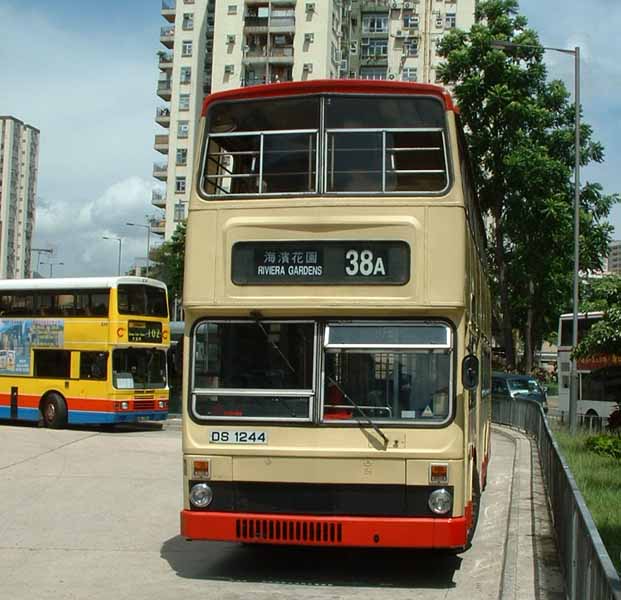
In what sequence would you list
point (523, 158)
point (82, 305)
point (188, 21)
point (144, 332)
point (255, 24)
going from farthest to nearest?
point (188, 21)
point (255, 24)
point (523, 158)
point (144, 332)
point (82, 305)

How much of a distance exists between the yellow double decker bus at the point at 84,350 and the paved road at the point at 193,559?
10.6 meters

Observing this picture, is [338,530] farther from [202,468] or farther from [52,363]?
[52,363]

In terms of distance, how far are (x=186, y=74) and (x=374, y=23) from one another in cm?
1567

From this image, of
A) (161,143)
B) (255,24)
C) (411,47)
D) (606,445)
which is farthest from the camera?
(161,143)

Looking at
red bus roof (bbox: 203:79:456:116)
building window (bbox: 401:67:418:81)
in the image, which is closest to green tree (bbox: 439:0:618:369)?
red bus roof (bbox: 203:79:456:116)

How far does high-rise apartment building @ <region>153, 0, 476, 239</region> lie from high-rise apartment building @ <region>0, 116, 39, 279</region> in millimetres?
75570

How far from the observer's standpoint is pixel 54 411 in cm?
2789

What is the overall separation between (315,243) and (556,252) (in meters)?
30.6

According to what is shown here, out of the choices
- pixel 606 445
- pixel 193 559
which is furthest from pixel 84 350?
pixel 193 559

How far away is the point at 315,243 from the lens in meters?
8.84

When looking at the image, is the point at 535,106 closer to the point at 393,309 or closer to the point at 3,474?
the point at 3,474

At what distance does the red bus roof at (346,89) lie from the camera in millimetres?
8945

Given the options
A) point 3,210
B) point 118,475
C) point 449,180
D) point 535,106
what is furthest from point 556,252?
point 3,210

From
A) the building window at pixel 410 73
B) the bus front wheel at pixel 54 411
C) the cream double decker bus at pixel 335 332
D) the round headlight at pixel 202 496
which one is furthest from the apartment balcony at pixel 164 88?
the round headlight at pixel 202 496
